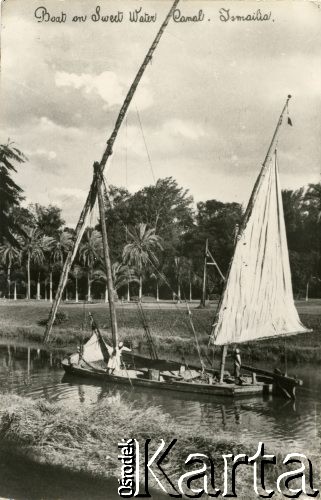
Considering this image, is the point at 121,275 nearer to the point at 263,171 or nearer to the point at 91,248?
the point at 91,248

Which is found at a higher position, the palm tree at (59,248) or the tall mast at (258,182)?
the tall mast at (258,182)

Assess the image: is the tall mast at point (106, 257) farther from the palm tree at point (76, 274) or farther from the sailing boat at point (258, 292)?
the palm tree at point (76, 274)

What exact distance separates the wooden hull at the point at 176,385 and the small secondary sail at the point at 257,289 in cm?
105

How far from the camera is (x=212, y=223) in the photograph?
10.8 metres

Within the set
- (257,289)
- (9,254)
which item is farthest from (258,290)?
(9,254)

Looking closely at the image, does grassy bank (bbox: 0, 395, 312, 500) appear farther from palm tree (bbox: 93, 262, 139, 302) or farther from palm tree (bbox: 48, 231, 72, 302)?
palm tree (bbox: 48, 231, 72, 302)

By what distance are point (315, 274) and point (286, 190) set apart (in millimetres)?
1651

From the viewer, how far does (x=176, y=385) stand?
40.4ft

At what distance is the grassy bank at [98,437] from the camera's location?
348 inches

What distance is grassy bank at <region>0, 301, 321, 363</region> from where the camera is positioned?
11789 mm

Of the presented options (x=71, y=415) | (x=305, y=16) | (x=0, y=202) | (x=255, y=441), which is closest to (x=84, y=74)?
(x=0, y=202)

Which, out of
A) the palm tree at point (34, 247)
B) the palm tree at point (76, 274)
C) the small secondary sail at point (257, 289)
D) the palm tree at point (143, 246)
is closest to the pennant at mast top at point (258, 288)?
the small secondary sail at point (257, 289)

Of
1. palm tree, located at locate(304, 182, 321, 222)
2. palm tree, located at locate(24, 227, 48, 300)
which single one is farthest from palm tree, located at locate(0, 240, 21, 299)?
palm tree, located at locate(304, 182, 321, 222)

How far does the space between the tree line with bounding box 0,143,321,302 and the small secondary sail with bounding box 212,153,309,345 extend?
0.34m
